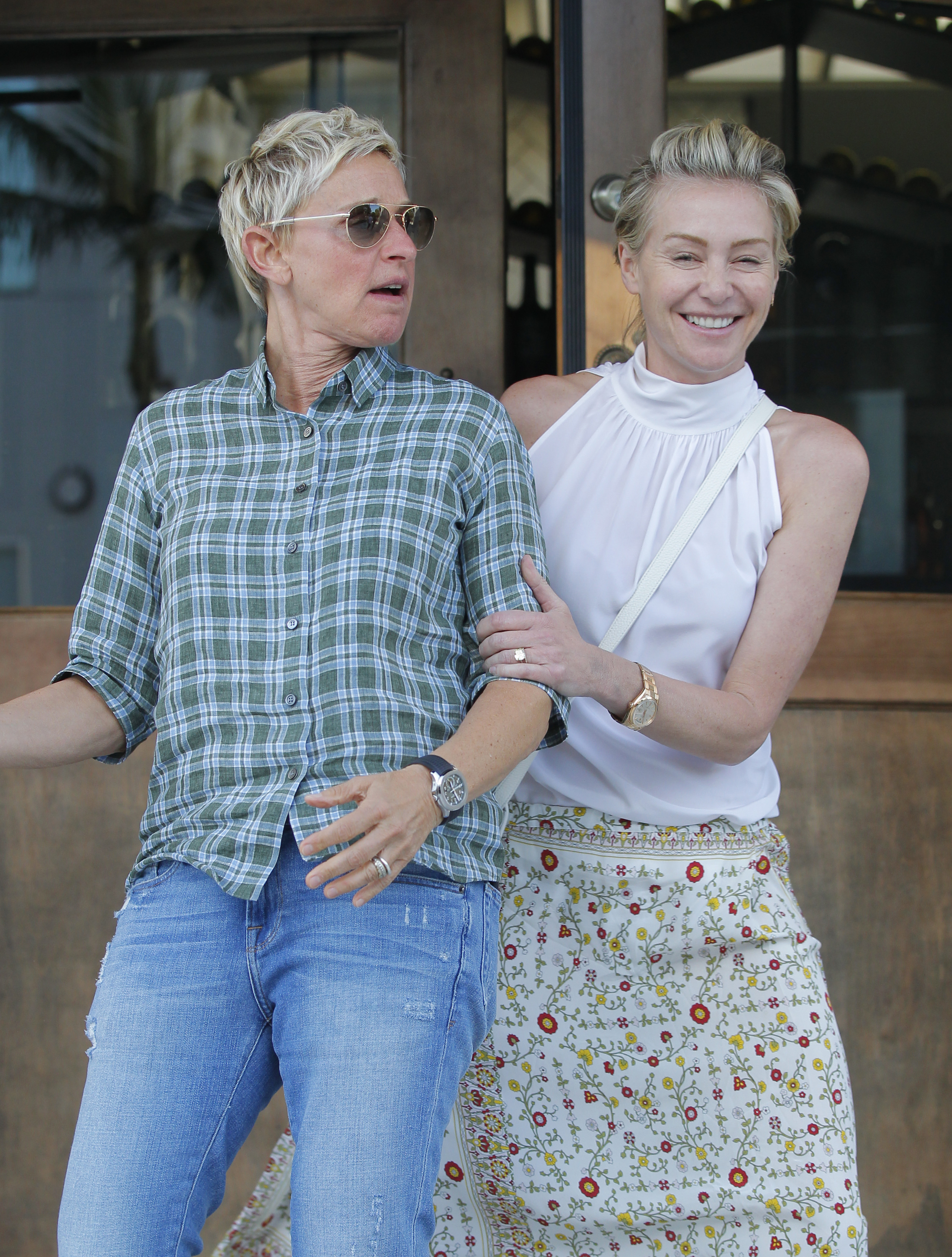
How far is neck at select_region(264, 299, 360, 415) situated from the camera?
57.4 inches

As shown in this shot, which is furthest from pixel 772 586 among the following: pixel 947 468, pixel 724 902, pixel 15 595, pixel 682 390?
pixel 15 595

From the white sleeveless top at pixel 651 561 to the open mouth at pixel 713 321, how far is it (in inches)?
2.8

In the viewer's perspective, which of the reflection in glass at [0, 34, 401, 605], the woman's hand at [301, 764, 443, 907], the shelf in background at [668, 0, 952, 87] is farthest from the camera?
the shelf in background at [668, 0, 952, 87]

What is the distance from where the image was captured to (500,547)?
53.7 inches

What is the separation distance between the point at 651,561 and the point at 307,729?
511 mm

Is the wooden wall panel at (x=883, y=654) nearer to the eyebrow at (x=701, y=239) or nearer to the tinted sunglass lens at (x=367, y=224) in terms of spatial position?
the eyebrow at (x=701, y=239)

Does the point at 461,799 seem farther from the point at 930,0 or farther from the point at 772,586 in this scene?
the point at 930,0

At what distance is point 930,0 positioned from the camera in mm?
2598

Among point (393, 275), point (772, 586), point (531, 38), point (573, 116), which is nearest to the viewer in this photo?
point (393, 275)

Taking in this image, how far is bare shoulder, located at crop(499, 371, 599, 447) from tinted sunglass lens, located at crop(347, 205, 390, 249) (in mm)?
358

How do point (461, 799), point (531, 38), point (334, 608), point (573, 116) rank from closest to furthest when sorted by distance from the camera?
point (461, 799)
point (334, 608)
point (573, 116)
point (531, 38)

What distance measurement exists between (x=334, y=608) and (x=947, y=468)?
5.62 ft

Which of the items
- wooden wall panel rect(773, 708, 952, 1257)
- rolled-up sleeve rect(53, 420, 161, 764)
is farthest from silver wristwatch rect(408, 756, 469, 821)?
wooden wall panel rect(773, 708, 952, 1257)

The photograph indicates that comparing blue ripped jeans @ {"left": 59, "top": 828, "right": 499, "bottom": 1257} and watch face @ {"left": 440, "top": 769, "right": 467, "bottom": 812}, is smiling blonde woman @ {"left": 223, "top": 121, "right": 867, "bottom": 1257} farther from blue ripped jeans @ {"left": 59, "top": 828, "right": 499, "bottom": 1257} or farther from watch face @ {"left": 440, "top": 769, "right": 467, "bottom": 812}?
watch face @ {"left": 440, "top": 769, "right": 467, "bottom": 812}
